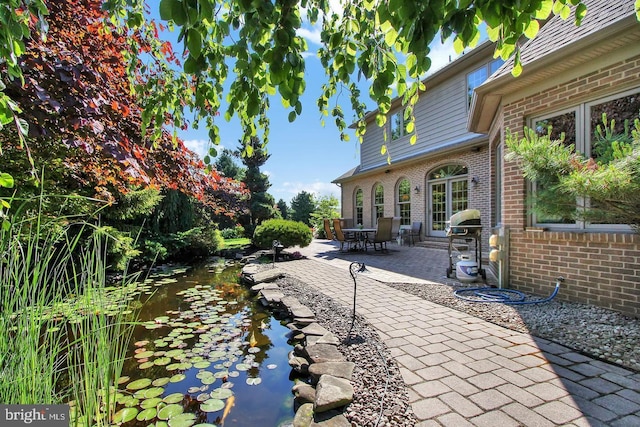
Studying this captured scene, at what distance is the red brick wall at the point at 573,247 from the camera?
3.31 metres

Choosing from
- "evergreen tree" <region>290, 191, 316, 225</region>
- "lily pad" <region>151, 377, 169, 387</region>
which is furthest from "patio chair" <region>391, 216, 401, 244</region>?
"evergreen tree" <region>290, 191, 316, 225</region>

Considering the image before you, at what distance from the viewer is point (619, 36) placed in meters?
3.15

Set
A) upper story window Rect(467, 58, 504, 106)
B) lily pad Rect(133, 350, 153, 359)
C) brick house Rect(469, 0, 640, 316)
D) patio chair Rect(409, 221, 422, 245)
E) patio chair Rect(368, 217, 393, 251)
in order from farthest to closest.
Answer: patio chair Rect(409, 221, 422, 245) < patio chair Rect(368, 217, 393, 251) < upper story window Rect(467, 58, 504, 106) < brick house Rect(469, 0, 640, 316) < lily pad Rect(133, 350, 153, 359)

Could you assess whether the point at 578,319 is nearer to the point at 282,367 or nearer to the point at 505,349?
the point at 505,349

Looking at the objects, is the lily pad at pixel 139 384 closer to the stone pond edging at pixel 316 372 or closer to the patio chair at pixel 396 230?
the stone pond edging at pixel 316 372

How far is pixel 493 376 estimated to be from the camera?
7.16ft

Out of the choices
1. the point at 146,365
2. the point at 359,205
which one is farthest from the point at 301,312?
the point at 359,205

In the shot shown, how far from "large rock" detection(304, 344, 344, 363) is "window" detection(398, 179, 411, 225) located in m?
9.44

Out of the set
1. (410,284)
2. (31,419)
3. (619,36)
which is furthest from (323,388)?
(619,36)

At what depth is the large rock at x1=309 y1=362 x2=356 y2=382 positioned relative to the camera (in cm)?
228

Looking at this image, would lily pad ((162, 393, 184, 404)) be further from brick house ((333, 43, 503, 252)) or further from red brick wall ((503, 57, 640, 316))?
brick house ((333, 43, 503, 252))

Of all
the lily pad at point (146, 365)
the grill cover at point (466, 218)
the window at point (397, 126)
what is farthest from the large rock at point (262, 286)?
the window at point (397, 126)

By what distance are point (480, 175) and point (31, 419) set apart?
30.9ft

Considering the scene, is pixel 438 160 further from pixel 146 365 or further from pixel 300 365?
pixel 146 365
